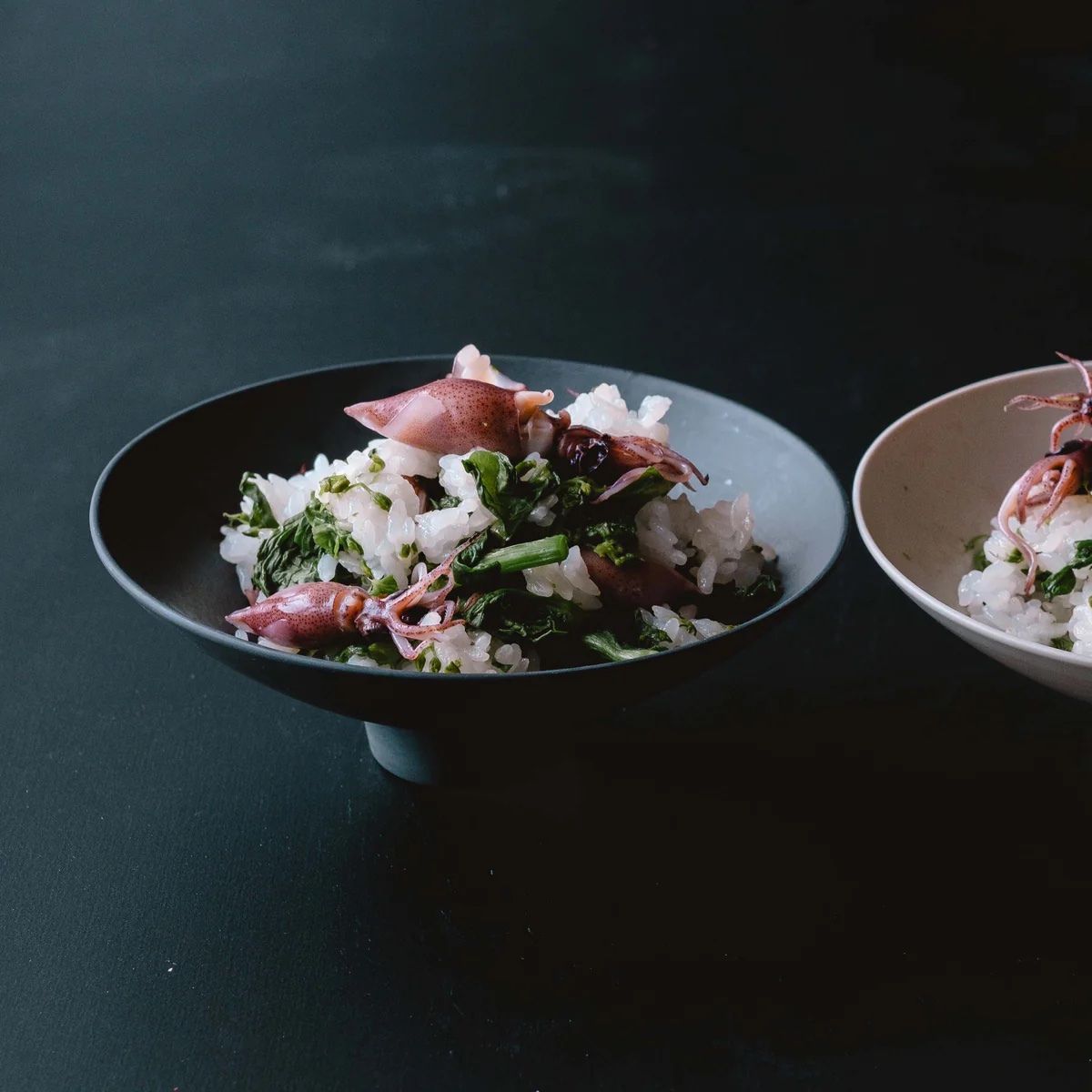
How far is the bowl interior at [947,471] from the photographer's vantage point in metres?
2.03

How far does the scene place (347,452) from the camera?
2238 millimetres

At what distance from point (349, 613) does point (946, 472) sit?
107cm

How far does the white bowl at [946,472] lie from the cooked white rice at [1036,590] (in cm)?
5

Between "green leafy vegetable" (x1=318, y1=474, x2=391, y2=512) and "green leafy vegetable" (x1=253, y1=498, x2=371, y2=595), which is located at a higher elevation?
"green leafy vegetable" (x1=318, y1=474, x2=391, y2=512)

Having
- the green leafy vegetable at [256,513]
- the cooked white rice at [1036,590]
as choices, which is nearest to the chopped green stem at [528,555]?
the green leafy vegetable at [256,513]

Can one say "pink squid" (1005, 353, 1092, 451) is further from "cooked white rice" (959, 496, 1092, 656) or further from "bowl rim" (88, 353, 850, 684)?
"bowl rim" (88, 353, 850, 684)

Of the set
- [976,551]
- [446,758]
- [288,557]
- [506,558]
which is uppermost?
[506,558]

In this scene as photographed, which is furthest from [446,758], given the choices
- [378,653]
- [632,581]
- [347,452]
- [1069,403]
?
[1069,403]

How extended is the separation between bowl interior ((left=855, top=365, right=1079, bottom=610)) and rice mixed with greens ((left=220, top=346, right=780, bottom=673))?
11.2 inches

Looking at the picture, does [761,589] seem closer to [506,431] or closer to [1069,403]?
[506,431]

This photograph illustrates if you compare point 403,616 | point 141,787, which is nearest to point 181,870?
point 141,787

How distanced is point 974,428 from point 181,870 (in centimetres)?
146

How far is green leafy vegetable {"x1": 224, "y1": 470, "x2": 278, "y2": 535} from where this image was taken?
1.93 metres

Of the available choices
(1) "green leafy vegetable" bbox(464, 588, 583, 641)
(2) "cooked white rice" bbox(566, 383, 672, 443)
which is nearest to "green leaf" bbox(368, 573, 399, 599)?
(1) "green leafy vegetable" bbox(464, 588, 583, 641)
